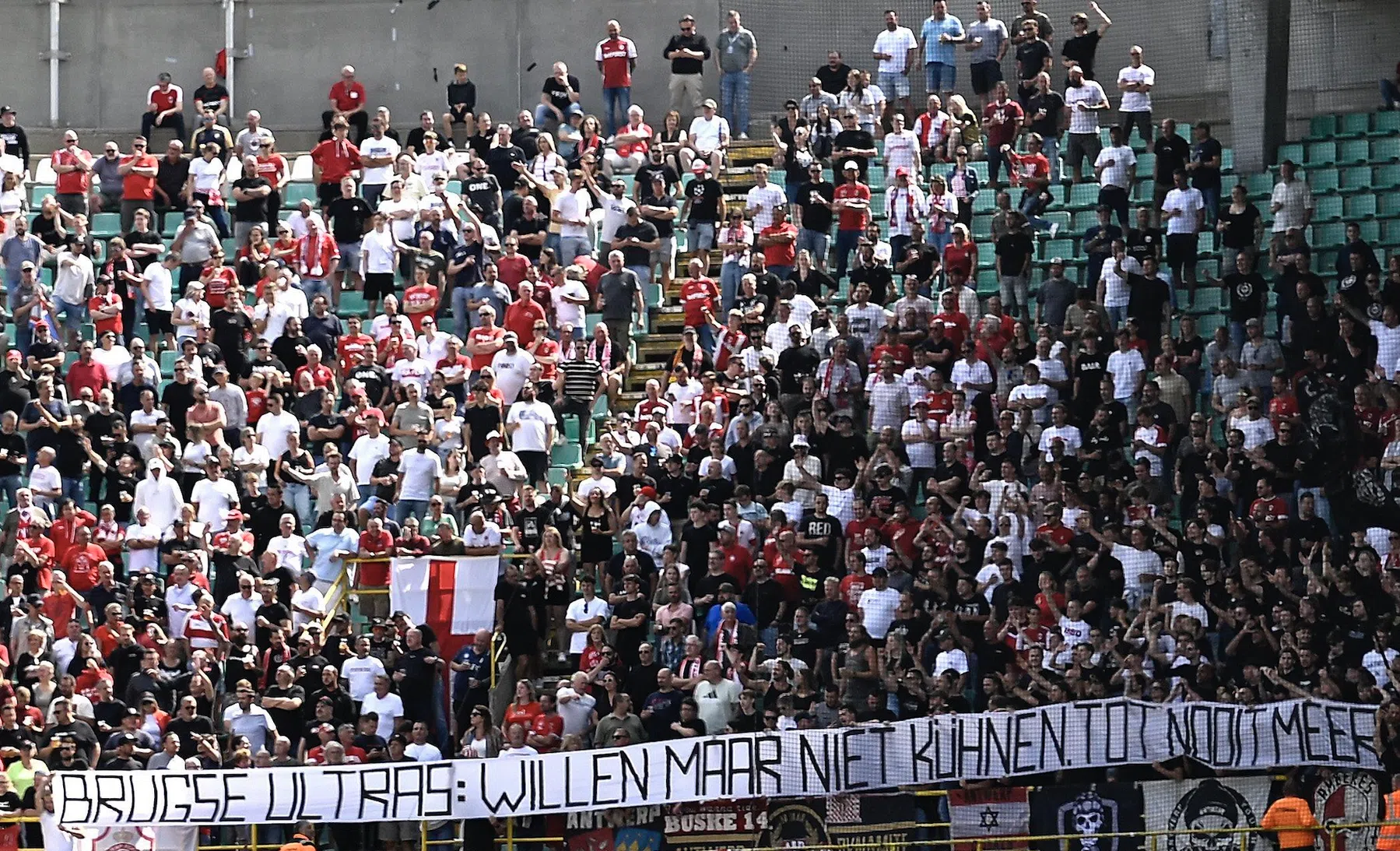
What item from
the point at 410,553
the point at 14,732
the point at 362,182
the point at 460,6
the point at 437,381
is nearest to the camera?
the point at 14,732

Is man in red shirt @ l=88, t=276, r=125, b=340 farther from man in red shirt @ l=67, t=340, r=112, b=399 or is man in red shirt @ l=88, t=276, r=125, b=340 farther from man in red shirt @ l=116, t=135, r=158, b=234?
man in red shirt @ l=116, t=135, r=158, b=234

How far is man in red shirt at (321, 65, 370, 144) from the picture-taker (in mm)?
30844

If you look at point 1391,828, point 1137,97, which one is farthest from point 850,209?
point 1391,828

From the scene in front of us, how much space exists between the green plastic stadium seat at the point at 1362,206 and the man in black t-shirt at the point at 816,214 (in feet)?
17.5

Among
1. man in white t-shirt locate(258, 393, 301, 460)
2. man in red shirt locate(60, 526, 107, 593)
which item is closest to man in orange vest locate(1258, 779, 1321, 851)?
man in white t-shirt locate(258, 393, 301, 460)

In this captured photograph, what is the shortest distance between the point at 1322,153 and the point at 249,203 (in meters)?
11.8

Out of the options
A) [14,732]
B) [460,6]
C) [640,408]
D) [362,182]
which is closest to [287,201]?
[362,182]

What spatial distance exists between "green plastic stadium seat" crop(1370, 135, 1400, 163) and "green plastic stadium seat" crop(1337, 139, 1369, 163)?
0.08 metres

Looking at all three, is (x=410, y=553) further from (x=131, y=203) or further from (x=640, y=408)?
(x=131, y=203)

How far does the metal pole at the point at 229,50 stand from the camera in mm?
32406

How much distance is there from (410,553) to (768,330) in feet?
14.5

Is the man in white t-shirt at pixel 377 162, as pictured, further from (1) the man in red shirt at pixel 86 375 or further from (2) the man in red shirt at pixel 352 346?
(1) the man in red shirt at pixel 86 375

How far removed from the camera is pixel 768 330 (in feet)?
81.4

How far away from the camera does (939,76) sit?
29.5m
